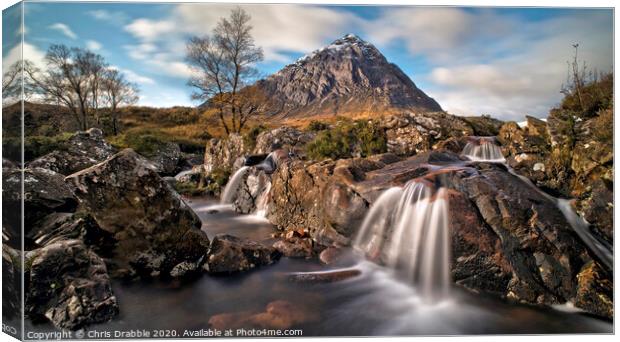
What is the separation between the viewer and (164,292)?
5406 millimetres

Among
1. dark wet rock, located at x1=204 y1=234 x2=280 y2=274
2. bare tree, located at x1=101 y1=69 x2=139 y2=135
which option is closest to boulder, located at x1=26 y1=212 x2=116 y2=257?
dark wet rock, located at x1=204 y1=234 x2=280 y2=274

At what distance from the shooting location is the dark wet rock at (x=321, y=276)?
5.93 meters

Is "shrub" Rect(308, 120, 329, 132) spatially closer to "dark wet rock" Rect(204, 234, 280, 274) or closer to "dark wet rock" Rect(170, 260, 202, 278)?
"dark wet rock" Rect(204, 234, 280, 274)

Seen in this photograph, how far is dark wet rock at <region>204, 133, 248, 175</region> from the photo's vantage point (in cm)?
1615

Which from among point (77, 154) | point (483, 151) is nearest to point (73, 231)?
point (77, 154)

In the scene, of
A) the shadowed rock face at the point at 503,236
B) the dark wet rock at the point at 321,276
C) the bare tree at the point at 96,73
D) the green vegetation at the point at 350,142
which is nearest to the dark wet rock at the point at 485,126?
the green vegetation at the point at 350,142

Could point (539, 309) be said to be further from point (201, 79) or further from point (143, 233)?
point (201, 79)

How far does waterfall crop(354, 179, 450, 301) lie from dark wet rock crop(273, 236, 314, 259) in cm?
110

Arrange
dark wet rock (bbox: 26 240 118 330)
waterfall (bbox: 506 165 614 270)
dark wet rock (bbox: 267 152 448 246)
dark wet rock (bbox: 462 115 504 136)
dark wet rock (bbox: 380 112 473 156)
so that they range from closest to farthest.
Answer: dark wet rock (bbox: 26 240 118 330) < waterfall (bbox: 506 165 614 270) < dark wet rock (bbox: 267 152 448 246) < dark wet rock (bbox: 380 112 473 156) < dark wet rock (bbox: 462 115 504 136)

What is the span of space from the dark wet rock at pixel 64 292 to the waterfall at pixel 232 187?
26.4 feet

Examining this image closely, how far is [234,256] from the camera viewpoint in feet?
20.9

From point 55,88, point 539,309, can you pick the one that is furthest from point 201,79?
point 539,309

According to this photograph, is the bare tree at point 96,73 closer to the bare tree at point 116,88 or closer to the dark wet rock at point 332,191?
the bare tree at point 116,88

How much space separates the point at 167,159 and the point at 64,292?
13069mm
